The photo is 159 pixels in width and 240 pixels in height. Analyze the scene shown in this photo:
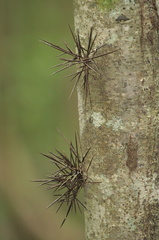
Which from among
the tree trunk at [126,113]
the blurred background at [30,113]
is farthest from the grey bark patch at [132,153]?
the blurred background at [30,113]

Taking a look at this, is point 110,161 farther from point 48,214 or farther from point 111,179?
point 48,214

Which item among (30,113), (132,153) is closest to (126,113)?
(132,153)

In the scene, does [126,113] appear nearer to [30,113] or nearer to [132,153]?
[132,153]

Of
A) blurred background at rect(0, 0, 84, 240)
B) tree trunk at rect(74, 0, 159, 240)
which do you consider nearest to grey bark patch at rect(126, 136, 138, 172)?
tree trunk at rect(74, 0, 159, 240)

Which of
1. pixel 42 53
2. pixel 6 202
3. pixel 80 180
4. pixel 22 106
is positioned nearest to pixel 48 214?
pixel 6 202

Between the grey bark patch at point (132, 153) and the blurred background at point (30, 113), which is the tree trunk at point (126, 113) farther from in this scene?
the blurred background at point (30, 113)

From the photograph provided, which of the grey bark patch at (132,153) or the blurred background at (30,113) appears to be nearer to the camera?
the grey bark patch at (132,153)
